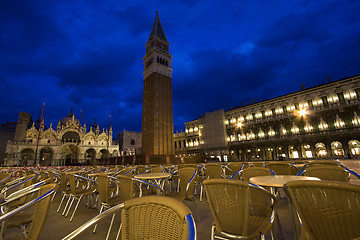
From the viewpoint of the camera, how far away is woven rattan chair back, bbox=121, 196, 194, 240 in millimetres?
1098

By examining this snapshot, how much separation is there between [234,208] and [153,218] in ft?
3.86

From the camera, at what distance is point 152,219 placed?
1.20 m

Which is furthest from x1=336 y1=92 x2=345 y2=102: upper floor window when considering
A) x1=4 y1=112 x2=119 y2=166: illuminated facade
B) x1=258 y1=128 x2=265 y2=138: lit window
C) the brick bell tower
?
x1=4 y1=112 x2=119 y2=166: illuminated facade

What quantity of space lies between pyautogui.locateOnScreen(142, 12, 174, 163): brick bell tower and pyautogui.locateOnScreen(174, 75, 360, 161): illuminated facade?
9.70 metres

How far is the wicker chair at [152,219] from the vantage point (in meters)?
1.09

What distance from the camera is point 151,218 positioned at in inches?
47.4

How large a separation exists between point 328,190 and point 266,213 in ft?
4.76

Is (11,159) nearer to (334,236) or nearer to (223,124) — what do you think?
(223,124)

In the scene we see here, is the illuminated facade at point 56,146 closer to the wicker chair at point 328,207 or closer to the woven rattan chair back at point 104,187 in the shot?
the woven rattan chair back at point 104,187

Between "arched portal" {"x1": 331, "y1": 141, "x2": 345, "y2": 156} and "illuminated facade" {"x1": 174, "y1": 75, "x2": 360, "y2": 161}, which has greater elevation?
"illuminated facade" {"x1": 174, "y1": 75, "x2": 360, "y2": 161}

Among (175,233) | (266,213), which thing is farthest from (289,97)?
(175,233)

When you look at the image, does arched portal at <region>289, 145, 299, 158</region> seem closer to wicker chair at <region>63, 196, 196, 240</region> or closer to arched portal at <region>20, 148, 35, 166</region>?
wicker chair at <region>63, 196, 196, 240</region>

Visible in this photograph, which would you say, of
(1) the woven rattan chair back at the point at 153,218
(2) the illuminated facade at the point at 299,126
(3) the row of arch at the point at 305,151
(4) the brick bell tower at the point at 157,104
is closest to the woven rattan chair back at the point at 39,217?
(1) the woven rattan chair back at the point at 153,218

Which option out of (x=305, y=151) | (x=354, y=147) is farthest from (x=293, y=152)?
(x=354, y=147)
